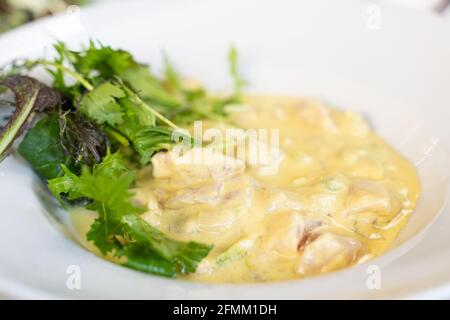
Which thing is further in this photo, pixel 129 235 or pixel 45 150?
pixel 45 150

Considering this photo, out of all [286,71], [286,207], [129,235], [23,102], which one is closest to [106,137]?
[23,102]

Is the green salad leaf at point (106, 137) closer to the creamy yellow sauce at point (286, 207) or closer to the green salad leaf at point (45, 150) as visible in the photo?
the green salad leaf at point (45, 150)

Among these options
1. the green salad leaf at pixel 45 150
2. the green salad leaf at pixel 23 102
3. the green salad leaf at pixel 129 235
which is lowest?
the green salad leaf at pixel 129 235

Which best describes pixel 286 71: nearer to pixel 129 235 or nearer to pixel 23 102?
pixel 23 102

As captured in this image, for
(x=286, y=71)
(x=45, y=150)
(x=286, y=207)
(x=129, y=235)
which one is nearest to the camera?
(x=129, y=235)

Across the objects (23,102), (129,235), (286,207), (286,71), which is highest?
(286,71)

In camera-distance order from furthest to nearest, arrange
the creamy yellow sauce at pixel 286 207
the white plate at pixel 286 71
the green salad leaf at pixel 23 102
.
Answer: the green salad leaf at pixel 23 102
the creamy yellow sauce at pixel 286 207
the white plate at pixel 286 71

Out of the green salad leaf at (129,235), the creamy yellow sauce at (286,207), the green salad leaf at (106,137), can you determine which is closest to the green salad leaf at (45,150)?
the green salad leaf at (106,137)
